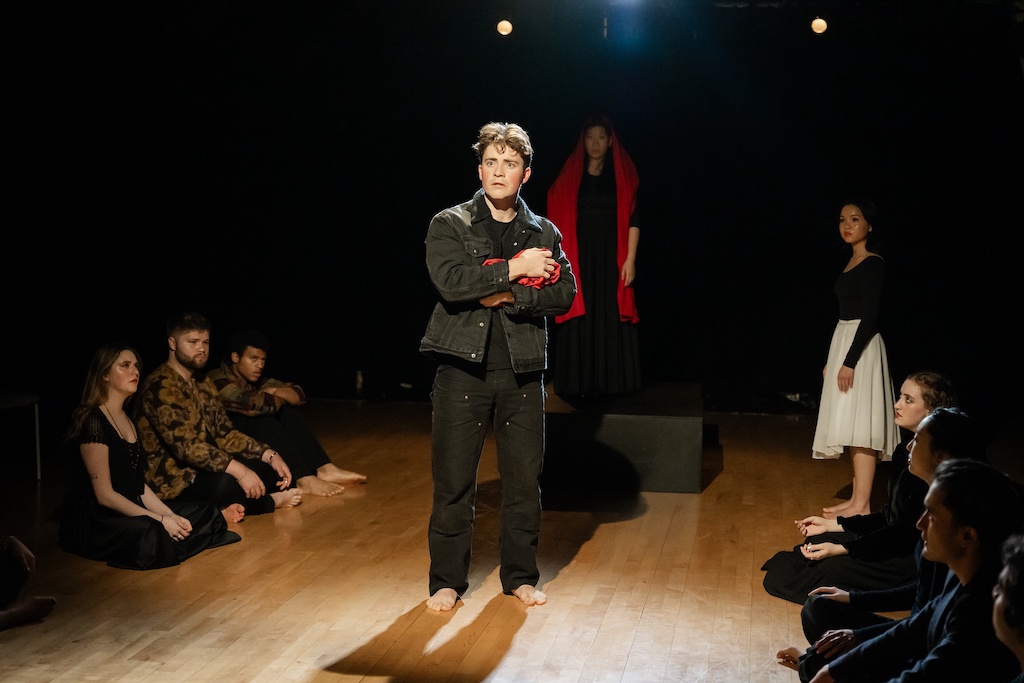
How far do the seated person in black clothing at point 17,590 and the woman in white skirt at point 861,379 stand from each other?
10.2 feet

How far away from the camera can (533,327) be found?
11.8 ft

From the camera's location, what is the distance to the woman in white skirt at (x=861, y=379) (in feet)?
15.3

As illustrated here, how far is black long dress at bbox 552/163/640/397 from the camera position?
5484 millimetres

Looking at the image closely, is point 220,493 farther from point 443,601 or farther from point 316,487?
point 443,601

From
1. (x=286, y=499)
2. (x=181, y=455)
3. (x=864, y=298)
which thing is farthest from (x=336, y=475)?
(x=864, y=298)

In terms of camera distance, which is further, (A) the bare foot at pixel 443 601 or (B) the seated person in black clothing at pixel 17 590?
(A) the bare foot at pixel 443 601

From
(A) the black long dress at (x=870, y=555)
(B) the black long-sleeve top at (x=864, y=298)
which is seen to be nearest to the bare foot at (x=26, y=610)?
(A) the black long dress at (x=870, y=555)

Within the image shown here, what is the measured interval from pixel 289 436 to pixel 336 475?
1.05 ft

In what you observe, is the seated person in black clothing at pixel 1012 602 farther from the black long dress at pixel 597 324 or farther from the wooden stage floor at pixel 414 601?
the black long dress at pixel 597 324

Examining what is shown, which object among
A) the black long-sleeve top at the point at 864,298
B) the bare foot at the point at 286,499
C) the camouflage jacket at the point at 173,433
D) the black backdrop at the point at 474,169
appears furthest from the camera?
the black backdrop at the point at 474,169

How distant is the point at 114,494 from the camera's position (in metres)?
4.09

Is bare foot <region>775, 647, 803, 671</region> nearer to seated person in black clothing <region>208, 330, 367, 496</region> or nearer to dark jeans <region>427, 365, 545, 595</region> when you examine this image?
dark jeans <region>427, 365, 545, 595</region>

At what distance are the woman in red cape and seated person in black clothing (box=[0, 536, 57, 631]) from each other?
2.74m

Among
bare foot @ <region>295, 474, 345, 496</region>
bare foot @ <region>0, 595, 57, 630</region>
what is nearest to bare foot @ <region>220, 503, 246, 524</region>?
bare foot @ <region>295, 474, 345, 496</region>
